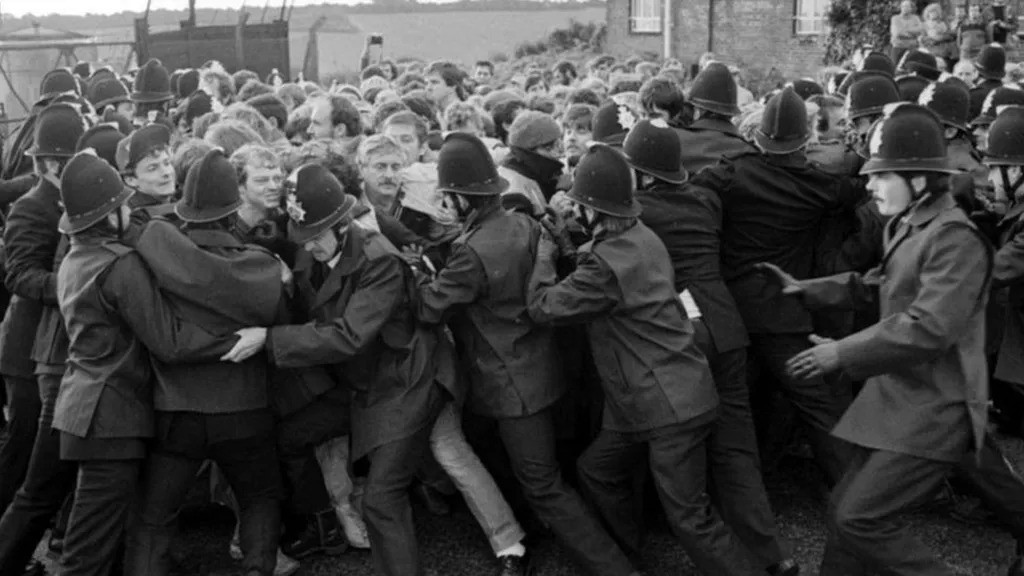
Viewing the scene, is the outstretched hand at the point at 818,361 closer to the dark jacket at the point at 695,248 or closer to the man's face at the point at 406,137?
the dark jacket at the point at 695,248

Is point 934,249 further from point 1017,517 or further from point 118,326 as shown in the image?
point 118,326

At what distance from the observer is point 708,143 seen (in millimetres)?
6422

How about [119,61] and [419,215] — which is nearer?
[419,215]

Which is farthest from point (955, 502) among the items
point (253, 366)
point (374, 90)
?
point (374, 90)

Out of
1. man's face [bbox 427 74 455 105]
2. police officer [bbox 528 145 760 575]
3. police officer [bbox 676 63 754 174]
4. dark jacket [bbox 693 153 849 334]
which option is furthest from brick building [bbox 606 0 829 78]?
police officer [bbox 528 145 760 575]

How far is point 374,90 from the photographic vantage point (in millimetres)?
11062

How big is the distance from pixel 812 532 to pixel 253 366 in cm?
292

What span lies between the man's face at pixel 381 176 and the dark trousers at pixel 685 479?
5.99ft

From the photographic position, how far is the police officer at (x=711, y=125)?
638 centimetres

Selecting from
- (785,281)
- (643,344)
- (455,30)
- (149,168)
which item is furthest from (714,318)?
(455,30)

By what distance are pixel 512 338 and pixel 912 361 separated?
1.73 m

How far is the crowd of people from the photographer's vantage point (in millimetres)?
4766

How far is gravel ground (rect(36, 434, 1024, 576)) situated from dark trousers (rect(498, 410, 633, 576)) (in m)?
0.44

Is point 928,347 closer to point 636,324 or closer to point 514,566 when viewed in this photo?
point 636,324
